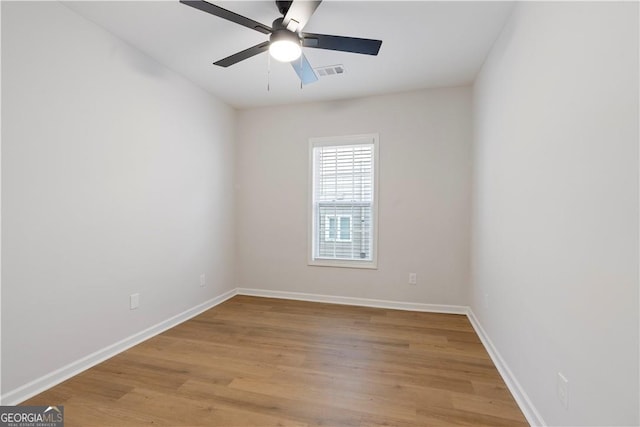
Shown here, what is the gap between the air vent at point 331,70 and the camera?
9.29 ft

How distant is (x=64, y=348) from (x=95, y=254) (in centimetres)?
67

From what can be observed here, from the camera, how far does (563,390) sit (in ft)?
4.30

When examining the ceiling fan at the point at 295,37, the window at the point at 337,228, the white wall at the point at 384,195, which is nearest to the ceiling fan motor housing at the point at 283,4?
the ceiling fan at the point at 295,37

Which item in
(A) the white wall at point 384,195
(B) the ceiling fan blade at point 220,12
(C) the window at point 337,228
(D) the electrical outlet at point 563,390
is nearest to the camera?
(D) the electrical outlet at point 563,390

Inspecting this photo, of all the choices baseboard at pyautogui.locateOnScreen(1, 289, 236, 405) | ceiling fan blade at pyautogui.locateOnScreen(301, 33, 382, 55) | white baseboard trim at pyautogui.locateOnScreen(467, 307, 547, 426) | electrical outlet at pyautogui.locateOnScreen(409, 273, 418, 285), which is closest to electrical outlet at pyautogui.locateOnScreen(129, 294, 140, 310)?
baseboard at pyautogui.locateOnScreen(1, 289, 236, 405)

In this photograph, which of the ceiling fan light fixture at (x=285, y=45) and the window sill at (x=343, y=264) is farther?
the window sill at (x=343, y=264)

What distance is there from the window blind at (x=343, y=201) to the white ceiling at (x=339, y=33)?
80 centimetres

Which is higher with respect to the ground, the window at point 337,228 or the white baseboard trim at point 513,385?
the window at point 337,228

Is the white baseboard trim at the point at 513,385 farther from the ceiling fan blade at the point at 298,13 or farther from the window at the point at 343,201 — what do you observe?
the ceiling fan blade at the point at 298,13

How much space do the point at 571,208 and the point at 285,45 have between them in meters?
1.84

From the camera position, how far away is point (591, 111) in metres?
1.13

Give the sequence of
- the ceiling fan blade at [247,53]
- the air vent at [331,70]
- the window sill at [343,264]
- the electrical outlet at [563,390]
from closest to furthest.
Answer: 1. the electrical outlet at [563,390]
2. the ceiling fan blade at [247,53]
3. the air vent at [331,70]
4. the window sill at [343,264]

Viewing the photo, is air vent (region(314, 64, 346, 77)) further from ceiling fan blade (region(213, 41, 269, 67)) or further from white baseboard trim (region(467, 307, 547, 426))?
white baseboard trim (region(467, 307, 547, 426))

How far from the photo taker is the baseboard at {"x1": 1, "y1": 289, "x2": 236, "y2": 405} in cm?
174
